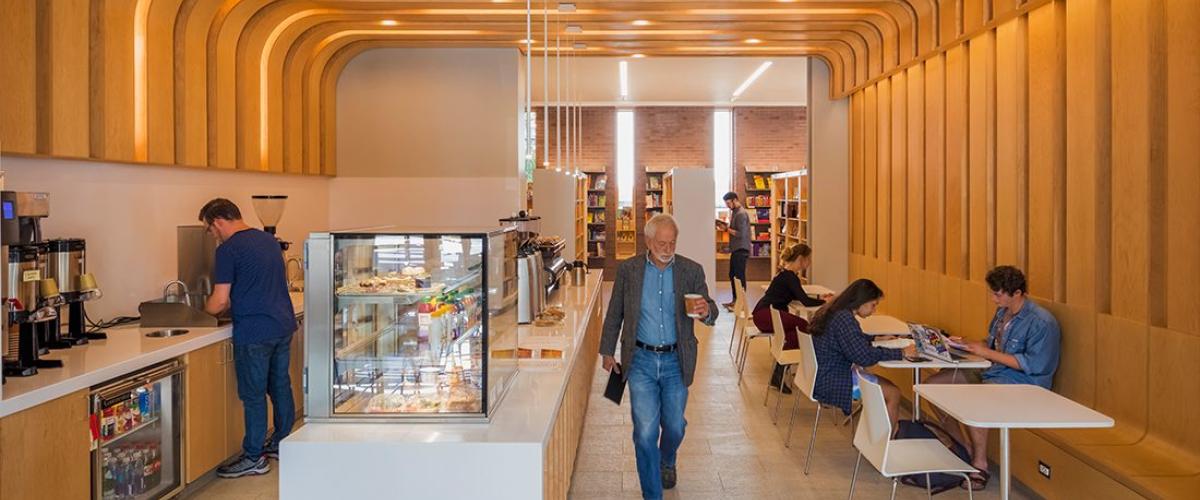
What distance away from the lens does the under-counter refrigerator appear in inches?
164

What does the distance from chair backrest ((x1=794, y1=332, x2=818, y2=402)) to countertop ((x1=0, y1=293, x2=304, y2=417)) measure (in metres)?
3.51

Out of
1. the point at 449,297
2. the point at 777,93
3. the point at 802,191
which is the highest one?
the point at 777,93

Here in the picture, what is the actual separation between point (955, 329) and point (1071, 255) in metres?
1.75

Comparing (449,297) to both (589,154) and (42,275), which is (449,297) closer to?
(42,275)

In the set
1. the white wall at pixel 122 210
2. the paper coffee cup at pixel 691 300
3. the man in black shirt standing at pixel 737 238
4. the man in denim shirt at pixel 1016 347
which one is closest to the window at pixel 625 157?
the man in black shirt standing at pixel 737 238

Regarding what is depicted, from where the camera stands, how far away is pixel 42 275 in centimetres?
447

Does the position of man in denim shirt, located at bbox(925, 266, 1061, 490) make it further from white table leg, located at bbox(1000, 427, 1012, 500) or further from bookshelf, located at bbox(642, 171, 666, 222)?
bookshelf, located at bbox(642, 171, 666, 222)

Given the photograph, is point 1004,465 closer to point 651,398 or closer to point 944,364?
point 944,364

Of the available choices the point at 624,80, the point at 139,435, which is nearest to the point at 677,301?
the point at 139,435

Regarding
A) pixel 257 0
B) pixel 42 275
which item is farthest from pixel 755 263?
pixel 42 275

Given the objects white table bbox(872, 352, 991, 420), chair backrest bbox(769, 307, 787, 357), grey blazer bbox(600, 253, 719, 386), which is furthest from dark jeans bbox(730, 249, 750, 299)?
grey blazer bbox(600, 253, 719, 386)

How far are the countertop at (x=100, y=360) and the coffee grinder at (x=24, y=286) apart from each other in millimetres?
98

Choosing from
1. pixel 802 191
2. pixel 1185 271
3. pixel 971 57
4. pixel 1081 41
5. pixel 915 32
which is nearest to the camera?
pixel 1185 271

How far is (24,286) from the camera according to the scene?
414cm
